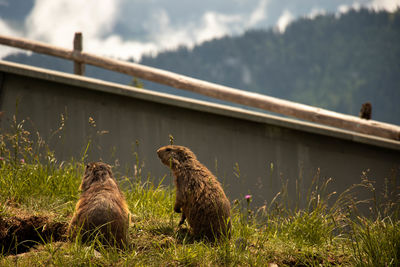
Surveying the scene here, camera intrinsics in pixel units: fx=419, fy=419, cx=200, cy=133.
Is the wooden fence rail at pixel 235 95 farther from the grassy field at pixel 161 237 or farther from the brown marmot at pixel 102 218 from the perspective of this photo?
the brown marmot at pixel 102 218

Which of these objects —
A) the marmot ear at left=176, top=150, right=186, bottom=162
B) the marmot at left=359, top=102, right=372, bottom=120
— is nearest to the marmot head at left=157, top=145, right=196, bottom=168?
the marmot ear at left=176, top=150, right=186, bottom=162

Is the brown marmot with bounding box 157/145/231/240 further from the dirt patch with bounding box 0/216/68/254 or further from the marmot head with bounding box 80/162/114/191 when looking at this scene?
the dirt patch with bounding box 0/216/68/254

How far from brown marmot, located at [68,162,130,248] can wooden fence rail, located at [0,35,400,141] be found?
3.36 m

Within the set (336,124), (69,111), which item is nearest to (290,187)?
(336,124)

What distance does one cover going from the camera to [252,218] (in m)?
3.88

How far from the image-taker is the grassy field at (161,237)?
2.87 metres

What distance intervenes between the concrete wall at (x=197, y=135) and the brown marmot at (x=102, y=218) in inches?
87.3

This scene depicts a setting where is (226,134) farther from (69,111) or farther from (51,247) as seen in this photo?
(51,247)

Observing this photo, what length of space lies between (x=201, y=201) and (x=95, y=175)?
906mm

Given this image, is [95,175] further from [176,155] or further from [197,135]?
[197,135]

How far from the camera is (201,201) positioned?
3.36 metres

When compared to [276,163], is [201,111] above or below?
above

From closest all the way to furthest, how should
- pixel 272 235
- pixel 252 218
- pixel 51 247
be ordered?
pixel 51 247
pixel 272 235
pixel 252 218

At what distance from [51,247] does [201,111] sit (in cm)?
347
